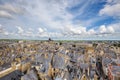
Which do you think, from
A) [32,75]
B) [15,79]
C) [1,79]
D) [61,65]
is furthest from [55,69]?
[1,79]

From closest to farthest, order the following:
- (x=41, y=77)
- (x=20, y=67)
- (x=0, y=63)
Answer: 1. (x=41, y=77)
2. (x=20, y=67)
3. (x=0, y=63)

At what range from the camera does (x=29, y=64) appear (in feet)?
156

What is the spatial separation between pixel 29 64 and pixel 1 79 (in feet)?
49.7

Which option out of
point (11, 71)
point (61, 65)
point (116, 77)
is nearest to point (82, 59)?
point (61, 65)

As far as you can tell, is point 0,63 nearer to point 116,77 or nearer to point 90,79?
point 90,79

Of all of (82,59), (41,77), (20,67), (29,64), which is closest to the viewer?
(41,77)

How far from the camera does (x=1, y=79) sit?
3306cm

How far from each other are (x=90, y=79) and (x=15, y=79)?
22.7 metres

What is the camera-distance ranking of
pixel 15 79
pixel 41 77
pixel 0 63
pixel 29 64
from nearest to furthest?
pixel 15 79
pixel 41 77
pixel 29 64
pixel 0 63

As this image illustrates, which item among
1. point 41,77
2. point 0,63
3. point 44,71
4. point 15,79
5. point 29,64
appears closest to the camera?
point 15,79

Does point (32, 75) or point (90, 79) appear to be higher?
point (32, 75)

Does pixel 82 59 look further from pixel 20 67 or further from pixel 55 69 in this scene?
pixel 20 67

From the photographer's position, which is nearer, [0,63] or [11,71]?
[11,71]

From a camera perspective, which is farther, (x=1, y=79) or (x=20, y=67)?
(x=20, y=67)
